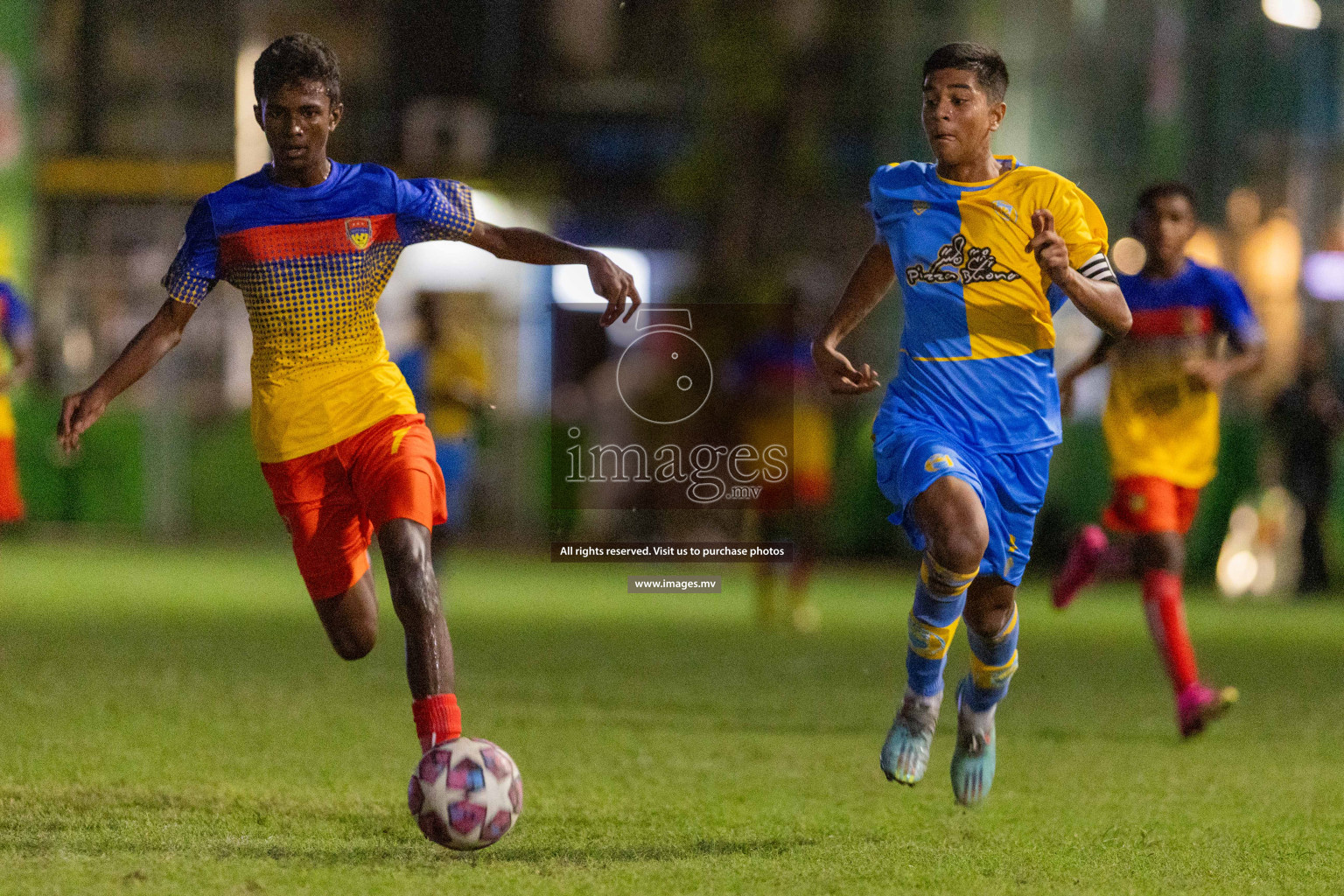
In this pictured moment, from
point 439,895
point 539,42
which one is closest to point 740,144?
point 539,42

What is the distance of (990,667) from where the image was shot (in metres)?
6.25

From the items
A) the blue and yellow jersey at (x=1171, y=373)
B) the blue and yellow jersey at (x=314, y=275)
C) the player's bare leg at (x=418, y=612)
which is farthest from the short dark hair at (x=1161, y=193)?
the player's bare leg at (x=418, y=612)

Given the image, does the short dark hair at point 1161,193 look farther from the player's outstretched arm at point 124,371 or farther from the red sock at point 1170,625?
the player's outstretched arm at point 124,371

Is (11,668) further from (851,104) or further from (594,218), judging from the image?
(594,218)

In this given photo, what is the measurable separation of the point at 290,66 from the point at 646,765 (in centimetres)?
311

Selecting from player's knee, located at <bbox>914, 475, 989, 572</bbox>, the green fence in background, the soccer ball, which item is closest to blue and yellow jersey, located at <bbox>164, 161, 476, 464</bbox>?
the soccer ball

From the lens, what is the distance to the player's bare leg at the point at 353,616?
6250 millimetres

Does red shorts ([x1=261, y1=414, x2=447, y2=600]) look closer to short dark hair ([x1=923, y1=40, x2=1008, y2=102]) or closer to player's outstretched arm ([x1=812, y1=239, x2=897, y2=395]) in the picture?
player's outstretched arm ([x1=812, y1=239, x2=897, y2=395])

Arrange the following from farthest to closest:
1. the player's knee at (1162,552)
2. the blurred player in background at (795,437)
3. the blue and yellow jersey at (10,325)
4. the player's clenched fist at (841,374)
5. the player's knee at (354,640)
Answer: the blurred player in background at (795,437), the blue and yellow jersey at (10,325), the player's knee at (1162,552), the player's knee at (354,640), the player's clenched fist at (841,374)

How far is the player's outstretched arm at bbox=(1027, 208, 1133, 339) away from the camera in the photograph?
5.36 meters

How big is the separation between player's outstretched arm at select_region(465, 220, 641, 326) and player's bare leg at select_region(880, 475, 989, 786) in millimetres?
1069

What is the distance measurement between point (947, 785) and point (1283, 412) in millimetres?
12750

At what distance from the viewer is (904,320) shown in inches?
241

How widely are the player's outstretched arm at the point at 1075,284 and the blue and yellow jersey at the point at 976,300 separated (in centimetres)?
23
